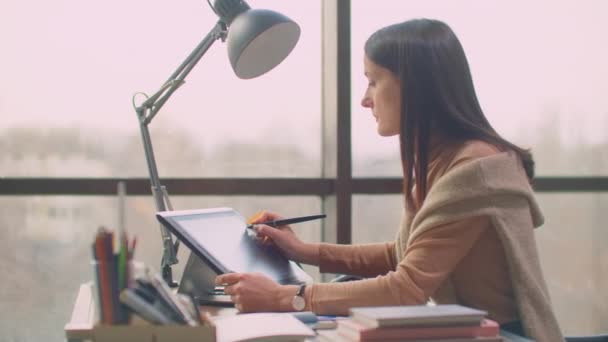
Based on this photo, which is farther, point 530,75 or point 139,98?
point 530,75

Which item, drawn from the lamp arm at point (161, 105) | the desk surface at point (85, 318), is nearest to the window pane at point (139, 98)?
the lamp arm at point (161, 105)

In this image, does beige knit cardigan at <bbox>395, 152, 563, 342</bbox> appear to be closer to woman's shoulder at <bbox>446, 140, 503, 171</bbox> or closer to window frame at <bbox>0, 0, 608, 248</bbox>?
woman's shoulder at <bbox>446, 140, 503, 171</bbox>

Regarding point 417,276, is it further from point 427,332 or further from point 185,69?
point 185,69

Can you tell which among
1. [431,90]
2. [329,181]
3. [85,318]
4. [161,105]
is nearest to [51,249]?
[329,181]

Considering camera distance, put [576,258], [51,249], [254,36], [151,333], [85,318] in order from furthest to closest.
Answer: [576,258], [51,249], [254,36], [85,318], [151,333]

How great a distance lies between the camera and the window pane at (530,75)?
118 inches

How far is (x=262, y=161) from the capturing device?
298cm

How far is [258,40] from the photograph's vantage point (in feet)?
5.93

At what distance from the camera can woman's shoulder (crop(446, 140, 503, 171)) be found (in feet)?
4.88

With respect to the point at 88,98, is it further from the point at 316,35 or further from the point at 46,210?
the point at 316,35

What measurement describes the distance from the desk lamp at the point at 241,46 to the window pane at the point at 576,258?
1655 millimetres

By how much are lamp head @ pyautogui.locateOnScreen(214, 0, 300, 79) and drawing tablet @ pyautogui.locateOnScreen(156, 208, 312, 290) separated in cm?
36

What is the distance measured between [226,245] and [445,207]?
1.62 ft

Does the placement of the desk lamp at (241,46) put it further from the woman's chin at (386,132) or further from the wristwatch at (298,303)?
the wristwatch at (298,303)
